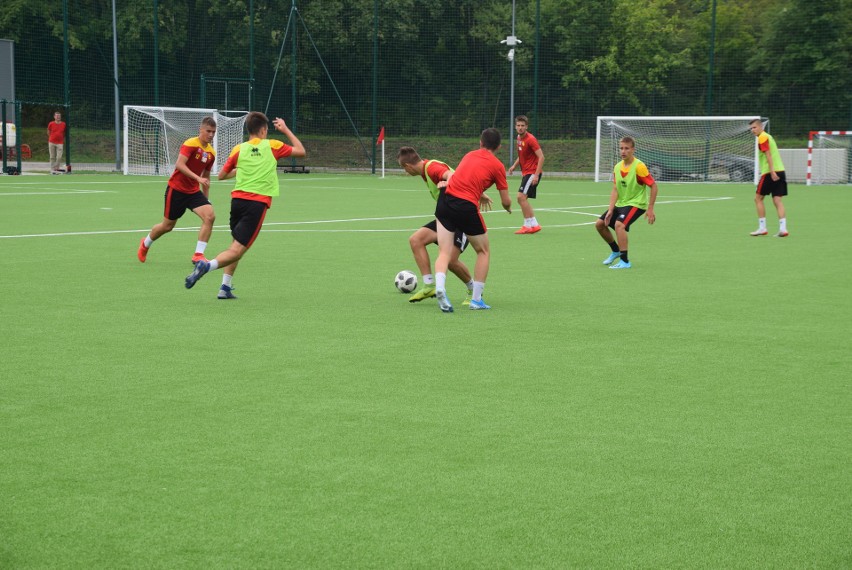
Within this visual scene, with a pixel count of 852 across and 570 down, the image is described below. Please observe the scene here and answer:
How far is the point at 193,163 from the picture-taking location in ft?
43.3

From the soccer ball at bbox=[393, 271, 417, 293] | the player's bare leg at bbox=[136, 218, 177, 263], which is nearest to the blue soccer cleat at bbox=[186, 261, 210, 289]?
the soccer ball at bbox=[393, 271, 417, 293]

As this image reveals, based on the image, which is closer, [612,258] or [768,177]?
[612,258]

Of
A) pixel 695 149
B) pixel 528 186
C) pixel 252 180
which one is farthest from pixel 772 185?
pixel 695 149

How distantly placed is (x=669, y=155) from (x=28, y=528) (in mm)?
36780

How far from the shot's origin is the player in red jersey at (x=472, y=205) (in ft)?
32.6

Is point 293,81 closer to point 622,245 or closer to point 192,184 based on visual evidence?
point 192,184

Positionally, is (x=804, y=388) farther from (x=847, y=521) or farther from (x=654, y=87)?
(x=654, y=87)

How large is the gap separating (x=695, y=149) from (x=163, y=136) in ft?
62.1

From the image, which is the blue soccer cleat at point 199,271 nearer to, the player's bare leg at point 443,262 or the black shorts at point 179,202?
the player's bare leg at point 443,262

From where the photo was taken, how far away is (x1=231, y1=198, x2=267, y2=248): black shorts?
34.8 feet

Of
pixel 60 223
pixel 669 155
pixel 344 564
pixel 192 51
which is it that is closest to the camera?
pixel 344 564

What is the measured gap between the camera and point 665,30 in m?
54.9

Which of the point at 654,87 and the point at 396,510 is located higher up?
the point at 654,87

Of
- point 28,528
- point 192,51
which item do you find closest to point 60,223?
point 28,528
